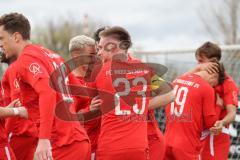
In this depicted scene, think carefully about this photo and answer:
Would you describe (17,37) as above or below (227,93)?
above

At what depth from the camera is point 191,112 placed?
303 inches

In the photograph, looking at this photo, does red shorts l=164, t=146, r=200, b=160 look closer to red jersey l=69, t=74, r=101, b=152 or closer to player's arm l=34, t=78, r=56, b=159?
red jersey l=69, t=74, r=101, b=152

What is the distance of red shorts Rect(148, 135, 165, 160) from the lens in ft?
21.9

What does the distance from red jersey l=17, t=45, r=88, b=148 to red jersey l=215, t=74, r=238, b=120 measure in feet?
8.97

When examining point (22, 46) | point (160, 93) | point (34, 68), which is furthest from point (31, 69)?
point (160, 93)

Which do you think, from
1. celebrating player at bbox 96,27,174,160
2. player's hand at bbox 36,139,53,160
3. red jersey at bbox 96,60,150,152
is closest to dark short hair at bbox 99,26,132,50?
celebrating player at bbox 96,27,174,160

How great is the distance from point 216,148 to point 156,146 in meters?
1.69

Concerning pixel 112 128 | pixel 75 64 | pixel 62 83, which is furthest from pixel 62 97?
pixel 75 64

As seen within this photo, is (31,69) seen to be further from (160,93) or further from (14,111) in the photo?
(160,93)

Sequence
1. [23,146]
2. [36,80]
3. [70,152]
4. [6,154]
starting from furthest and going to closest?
[23,146] → [6,154] → [70,152] → [36,80]

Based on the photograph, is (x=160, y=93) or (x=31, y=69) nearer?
(x=31, y=69)

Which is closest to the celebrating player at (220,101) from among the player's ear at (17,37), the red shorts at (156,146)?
the red shorts at (156,146)

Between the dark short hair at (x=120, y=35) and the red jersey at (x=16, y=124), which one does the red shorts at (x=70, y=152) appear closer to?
the red jersey at (x=16, y=124)

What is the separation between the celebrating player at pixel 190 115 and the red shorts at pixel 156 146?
972 millimetres
